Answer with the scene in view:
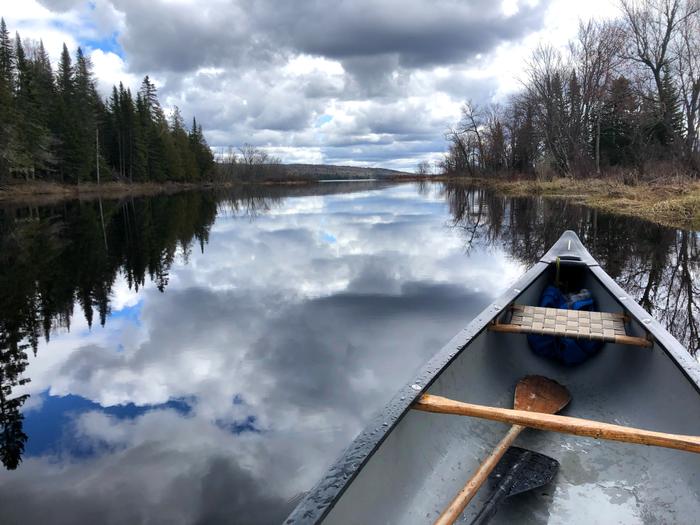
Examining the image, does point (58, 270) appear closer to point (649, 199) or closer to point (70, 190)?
point (649, 199)

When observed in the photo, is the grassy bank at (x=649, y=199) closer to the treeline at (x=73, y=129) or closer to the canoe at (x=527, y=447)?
the canoe at (x=527, y=447)

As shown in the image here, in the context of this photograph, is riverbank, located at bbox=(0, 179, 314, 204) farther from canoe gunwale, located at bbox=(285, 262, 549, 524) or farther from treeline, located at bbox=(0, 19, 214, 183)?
canoe gunwale, located at bbox=(285, 262, 549, 524)

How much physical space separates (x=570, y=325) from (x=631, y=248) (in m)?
7.97

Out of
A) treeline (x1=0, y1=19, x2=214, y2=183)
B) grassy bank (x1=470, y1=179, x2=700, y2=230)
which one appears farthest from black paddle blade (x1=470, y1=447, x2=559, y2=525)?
treeline (x1=0, y1=19, x2=214, y2=183)

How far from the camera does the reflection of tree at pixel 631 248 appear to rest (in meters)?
6.14

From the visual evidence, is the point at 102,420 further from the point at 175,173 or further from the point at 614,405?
the point at 175,173

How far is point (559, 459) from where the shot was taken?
8.91 ft

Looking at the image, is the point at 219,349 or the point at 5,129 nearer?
the point at 219,349

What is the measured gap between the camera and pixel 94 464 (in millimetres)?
3283

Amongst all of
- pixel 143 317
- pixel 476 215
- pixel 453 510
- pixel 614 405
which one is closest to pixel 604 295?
pixel 614 405

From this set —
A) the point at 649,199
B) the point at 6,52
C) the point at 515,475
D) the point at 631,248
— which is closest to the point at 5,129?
the point at 6,52

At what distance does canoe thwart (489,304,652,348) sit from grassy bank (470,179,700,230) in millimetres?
11061

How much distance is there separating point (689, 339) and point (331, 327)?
13.5 feet

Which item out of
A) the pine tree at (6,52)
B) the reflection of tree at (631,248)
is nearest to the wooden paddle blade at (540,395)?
the reflection of tree at (631,248)
